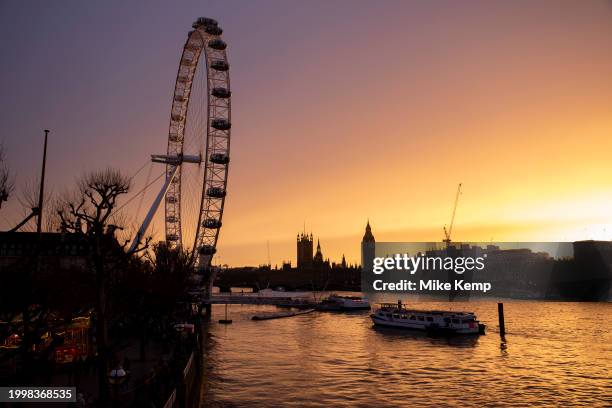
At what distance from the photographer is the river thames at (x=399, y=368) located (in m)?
33.1

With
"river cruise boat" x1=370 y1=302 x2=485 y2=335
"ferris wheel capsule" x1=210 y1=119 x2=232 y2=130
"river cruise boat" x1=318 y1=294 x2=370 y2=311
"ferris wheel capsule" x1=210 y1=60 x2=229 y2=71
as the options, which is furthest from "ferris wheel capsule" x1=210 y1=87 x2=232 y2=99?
"river cruise boat" x1=318 y1=294 x2=370 y2=311

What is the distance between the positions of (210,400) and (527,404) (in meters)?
17.1

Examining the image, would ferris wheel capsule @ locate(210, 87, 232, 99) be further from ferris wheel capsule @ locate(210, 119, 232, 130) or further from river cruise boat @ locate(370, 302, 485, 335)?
river cruise boat @ locate(370, 302, 485, 335)

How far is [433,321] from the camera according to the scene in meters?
70.1

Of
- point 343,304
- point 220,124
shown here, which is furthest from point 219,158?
point 343,304

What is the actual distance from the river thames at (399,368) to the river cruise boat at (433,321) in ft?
4.72

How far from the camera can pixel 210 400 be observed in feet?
103

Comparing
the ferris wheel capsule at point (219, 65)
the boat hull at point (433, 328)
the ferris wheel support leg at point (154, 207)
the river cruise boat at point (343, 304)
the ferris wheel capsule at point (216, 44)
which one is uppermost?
the ferris wheel capsule at point (216, 44)

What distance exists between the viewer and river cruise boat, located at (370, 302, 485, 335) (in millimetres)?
67000

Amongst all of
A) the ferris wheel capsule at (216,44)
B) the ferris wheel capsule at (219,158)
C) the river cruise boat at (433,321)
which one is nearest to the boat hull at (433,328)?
the river cruise boat at (433,321)

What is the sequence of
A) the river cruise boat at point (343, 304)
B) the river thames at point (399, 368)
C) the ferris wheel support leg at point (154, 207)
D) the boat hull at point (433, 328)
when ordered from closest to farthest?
the river thames at point (399, 368) < the ferris wheel support leg at point (154, 207) < the boat hull at point (433, 328) < the river cruise boat at point (343, 304)

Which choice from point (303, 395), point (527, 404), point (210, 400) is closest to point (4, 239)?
point (210, 400)

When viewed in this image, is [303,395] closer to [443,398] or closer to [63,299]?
[443,398]

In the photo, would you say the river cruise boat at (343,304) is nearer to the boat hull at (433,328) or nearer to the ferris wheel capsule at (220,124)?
the boat hull at (433,328)
